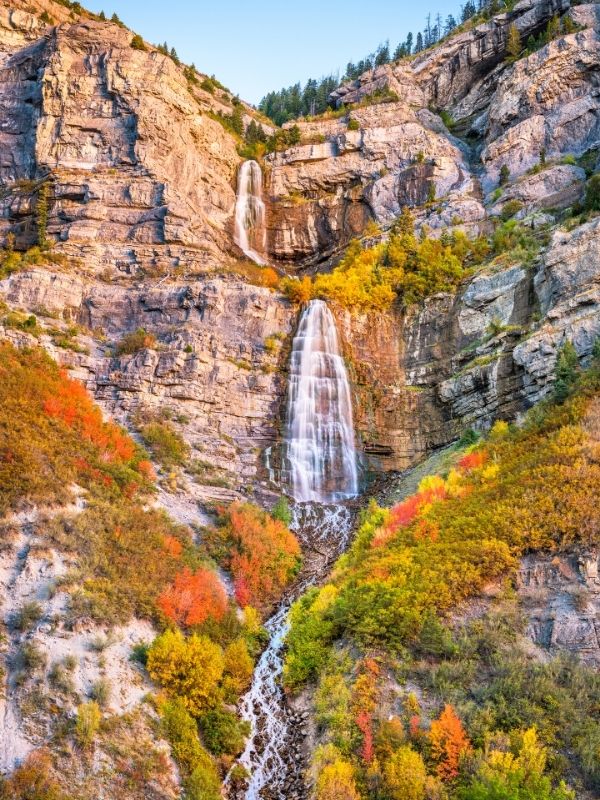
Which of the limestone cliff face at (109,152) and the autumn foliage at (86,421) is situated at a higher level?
the limestone cliff face at (109,152)

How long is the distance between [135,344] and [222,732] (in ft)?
84.1

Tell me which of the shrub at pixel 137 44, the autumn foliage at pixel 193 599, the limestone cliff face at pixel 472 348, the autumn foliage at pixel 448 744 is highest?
the shrub at pixel 137 44

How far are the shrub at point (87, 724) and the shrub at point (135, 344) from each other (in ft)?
81.6

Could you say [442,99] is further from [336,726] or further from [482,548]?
[336,726]

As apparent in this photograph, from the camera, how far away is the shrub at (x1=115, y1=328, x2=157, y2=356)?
120 feet

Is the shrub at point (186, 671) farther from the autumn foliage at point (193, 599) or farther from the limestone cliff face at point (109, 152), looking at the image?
the limestone cliff face at point (109, 152)

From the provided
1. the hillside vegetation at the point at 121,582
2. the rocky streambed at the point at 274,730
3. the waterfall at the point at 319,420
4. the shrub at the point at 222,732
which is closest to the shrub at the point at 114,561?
the hillside vegetation at the point at 121,582

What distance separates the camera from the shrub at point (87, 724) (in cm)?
1337

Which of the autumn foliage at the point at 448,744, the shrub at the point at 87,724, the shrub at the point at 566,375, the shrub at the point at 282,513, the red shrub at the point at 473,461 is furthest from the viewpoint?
the shrub at the point at 282,513

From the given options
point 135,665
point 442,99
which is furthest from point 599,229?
point 442,99

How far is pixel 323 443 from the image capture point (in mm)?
35844

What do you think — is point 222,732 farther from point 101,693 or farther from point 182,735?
point 101,693

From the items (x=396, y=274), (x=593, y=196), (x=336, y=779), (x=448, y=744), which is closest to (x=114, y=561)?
(x=336, y=779)

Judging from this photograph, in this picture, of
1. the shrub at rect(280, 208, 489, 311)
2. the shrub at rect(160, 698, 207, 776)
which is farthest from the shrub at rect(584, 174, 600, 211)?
the shrub at rect(160, 698, 207, 776)
